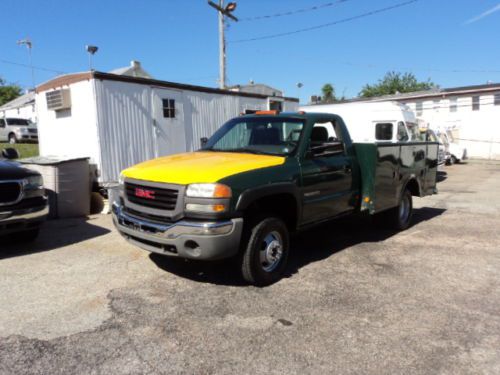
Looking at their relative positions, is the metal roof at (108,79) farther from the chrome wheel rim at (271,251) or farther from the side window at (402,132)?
the side window at (402,132)

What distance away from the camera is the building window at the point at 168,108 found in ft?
34.5

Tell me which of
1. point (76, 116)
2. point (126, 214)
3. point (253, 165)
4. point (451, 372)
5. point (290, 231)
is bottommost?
point (451, 372)

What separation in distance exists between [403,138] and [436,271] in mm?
10655

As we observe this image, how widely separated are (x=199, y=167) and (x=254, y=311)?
5.14ft

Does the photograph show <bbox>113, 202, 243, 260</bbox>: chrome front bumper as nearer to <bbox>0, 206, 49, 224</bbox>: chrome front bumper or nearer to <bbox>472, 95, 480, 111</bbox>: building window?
<bbox>0, 206, 49, 224</bbox>: chrome front bumper

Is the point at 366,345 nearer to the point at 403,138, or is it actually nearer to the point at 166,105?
the point at 166,105

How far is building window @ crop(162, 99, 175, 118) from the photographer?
10508mm

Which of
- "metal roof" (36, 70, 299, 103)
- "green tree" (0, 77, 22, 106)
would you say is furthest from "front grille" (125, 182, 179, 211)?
"green tree" (0, 77, 22, 106)

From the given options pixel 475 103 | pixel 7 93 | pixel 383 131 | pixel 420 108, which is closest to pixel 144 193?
pixel 383 131

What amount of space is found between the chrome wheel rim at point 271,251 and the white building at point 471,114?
25.6 m

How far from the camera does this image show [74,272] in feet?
16.3

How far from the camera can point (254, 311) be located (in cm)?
393

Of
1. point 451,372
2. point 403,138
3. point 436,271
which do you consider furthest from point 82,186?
point 403,138

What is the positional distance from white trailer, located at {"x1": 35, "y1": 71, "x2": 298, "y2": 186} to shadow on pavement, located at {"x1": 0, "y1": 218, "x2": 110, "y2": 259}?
1643 millimetres
